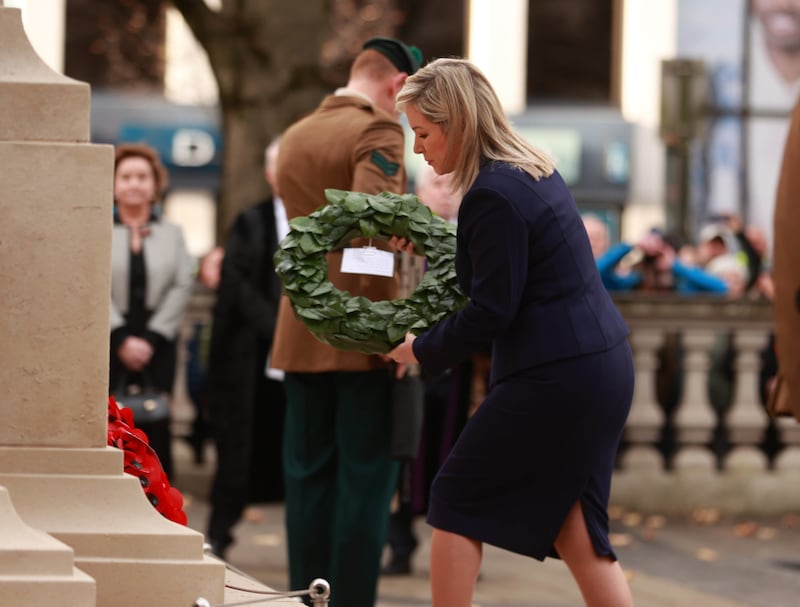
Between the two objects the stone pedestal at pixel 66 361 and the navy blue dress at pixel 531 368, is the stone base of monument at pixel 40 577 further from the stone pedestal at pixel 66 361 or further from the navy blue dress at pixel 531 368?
the navy blue dress at pixel 531 368

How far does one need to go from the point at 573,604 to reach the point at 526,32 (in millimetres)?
23985

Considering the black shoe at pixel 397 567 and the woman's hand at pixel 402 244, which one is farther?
the black shoe at pixel 397 567

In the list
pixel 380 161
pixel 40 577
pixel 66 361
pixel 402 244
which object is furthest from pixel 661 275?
pixel 40 577

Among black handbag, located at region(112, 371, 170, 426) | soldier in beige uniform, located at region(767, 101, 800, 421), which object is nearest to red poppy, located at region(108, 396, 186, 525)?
soldier in beige uniform, located at region(767, 101, 800, 421)

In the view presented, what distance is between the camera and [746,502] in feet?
39.4

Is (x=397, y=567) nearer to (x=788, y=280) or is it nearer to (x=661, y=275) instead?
(x=788, y=280)

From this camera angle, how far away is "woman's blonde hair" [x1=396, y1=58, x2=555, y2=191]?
17.2 ft

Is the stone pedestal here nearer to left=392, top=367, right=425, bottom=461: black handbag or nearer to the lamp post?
left=392, top=367, right=425, bottom=461: black handbag

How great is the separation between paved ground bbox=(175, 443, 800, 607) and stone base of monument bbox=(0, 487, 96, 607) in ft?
7.60

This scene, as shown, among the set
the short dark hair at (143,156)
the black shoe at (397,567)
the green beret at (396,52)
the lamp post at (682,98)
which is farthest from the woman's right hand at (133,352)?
the lamp post at (682,98)

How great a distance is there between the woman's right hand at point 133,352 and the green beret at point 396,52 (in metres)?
2.79

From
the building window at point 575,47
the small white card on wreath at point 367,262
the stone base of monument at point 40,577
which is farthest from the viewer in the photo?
the building window at point 575,47

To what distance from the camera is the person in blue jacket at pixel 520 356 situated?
16.9ft

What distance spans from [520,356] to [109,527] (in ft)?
4.08
